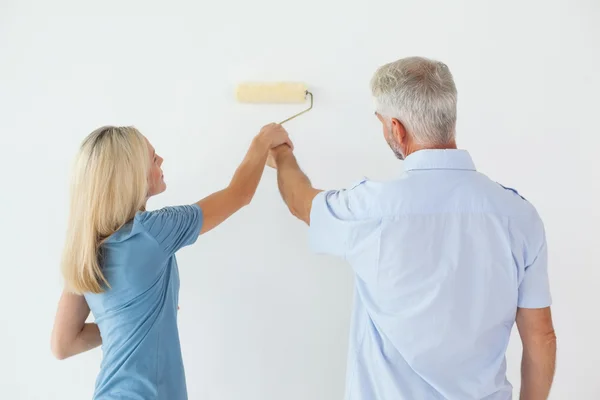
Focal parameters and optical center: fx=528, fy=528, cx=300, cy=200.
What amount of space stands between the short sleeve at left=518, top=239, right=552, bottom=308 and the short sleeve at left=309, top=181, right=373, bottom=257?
0.34 m

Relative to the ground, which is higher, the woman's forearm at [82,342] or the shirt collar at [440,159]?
the shirt collar at [440,159]

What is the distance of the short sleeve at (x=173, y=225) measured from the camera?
109 centimetres

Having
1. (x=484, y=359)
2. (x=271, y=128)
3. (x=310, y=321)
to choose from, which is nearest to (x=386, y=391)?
(x=484, y=359)

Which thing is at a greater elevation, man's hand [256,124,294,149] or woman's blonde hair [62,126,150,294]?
man's hand [256,124,294,149]

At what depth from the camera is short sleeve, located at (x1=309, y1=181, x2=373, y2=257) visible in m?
1.01

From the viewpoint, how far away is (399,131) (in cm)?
105

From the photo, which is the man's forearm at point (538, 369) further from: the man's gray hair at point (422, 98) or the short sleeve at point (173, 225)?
the short sleeve at point (173, 225)

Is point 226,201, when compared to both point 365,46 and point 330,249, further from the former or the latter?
point 365,46

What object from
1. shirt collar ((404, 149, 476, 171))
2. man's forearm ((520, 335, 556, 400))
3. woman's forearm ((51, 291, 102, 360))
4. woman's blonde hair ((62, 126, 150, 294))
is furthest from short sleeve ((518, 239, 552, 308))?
woman's forearm ((51, 291, 102, 360))

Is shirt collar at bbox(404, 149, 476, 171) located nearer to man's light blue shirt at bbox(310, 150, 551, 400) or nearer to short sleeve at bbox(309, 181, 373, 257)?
man's light blue shirt at bbox(310, 150, 551, 400)

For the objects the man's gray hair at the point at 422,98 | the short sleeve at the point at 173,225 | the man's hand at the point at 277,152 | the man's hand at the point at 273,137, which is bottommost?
the short sleeve at the point at 173,225

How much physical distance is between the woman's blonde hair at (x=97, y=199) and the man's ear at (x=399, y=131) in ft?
1.76

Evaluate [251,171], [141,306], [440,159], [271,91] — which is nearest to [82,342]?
[141,306]

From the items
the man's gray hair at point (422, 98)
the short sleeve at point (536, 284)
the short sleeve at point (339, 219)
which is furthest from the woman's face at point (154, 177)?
the short sleeve at point (536, 284)
